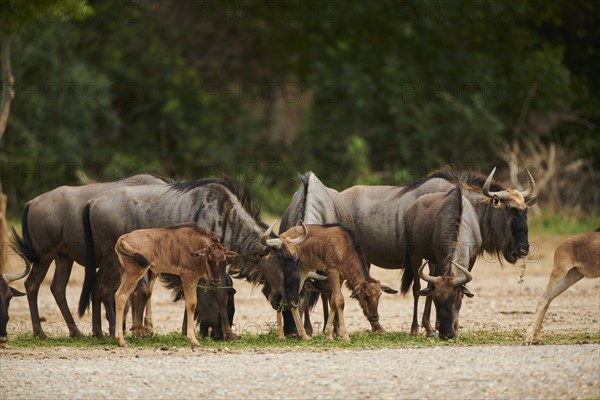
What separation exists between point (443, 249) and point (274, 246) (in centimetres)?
209

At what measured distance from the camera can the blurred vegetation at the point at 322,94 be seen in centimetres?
3116

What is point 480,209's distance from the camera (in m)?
15.1

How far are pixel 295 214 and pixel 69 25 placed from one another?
1969cm

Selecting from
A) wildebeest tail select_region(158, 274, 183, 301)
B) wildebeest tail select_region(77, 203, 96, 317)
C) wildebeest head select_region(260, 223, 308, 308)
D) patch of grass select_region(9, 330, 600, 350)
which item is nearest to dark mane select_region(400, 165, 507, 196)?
patch of grass select_region(9, 330, 600, 350)

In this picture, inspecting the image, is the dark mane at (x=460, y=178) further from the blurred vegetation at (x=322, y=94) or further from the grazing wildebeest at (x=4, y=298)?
the blurred vegetation at (x=322, y=94)

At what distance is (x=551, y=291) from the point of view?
1234 cm

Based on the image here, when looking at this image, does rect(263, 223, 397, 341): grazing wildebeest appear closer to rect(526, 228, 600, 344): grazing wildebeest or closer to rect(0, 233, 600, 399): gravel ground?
rect(0, 233, 600, 399): gravel ground

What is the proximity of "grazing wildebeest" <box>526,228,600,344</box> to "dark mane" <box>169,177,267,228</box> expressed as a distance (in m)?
3.70

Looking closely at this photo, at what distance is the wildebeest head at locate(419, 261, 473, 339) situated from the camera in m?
12.8

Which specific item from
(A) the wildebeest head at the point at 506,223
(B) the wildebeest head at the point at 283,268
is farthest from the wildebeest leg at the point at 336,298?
(A) the wildebeest head at the point at 506,223

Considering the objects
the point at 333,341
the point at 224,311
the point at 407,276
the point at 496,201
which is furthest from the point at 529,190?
the point at 224,311

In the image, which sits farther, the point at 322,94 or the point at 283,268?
the point at 322,94

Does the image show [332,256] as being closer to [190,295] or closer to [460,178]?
[190,295]

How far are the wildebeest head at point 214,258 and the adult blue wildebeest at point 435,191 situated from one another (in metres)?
3.46
